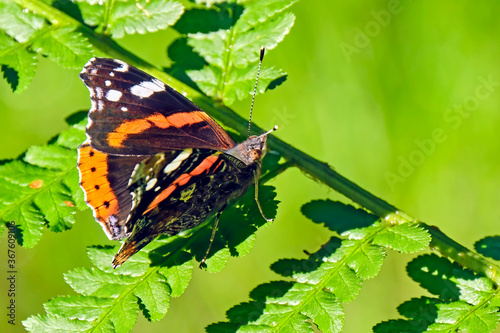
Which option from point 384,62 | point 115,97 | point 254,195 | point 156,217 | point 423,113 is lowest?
point 156,217

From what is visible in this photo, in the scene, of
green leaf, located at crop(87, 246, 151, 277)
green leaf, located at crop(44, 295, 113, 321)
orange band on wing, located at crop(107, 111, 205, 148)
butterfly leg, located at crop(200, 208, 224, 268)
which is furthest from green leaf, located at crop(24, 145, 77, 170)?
butterfly leg, located at crop(200, 208, 224, 268)

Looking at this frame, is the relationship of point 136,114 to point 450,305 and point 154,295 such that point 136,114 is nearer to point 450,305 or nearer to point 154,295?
point 154,295

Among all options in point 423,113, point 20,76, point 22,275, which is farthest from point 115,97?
point 423,113

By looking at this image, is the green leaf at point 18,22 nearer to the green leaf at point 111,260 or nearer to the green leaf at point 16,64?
the green leaf at point 16,64

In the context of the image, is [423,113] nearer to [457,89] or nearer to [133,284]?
[457,89]

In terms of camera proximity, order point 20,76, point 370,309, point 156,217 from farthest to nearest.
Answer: point 370,309, point 20,76, point 156,217
